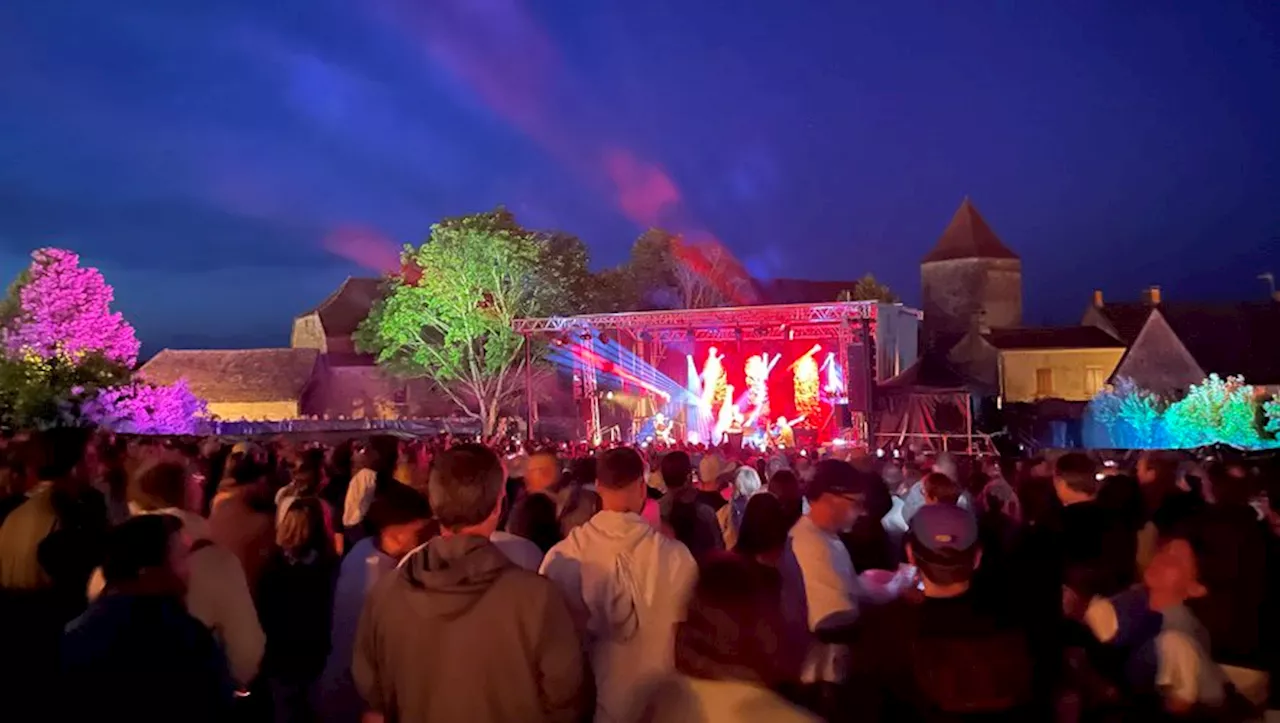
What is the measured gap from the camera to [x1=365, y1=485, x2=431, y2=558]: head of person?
4691 millimetres

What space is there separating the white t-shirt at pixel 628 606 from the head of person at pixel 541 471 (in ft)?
6.63

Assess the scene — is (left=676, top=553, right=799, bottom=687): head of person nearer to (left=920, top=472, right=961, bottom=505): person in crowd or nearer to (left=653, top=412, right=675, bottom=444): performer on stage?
(left=920, top=472, right=961, bottom=505): person in crowd

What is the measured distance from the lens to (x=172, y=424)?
102 ft

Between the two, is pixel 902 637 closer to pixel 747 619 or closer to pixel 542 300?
pixel 747 619

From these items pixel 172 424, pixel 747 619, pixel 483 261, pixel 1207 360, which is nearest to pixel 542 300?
pixel 483 261

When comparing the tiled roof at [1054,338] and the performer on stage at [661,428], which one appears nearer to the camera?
the performer on stage at [661,428]

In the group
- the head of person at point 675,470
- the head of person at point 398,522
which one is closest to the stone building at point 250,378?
the head of person at point 675,470

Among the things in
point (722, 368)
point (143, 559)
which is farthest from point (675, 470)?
point (722, 368)

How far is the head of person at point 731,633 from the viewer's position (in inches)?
98.7

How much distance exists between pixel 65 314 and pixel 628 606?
118 feet

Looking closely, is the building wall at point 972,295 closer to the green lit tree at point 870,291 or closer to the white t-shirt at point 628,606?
the green lit tree at point 870,291

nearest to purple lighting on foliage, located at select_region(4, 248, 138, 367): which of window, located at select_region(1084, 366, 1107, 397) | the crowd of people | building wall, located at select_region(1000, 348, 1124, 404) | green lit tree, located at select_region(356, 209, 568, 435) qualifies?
green lit tree, located at select_region(356, 209, 568, 435)

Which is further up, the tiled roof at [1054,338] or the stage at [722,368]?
the tiled roof at [1054,338]

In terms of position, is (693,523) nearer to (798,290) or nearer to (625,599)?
(625,599)
